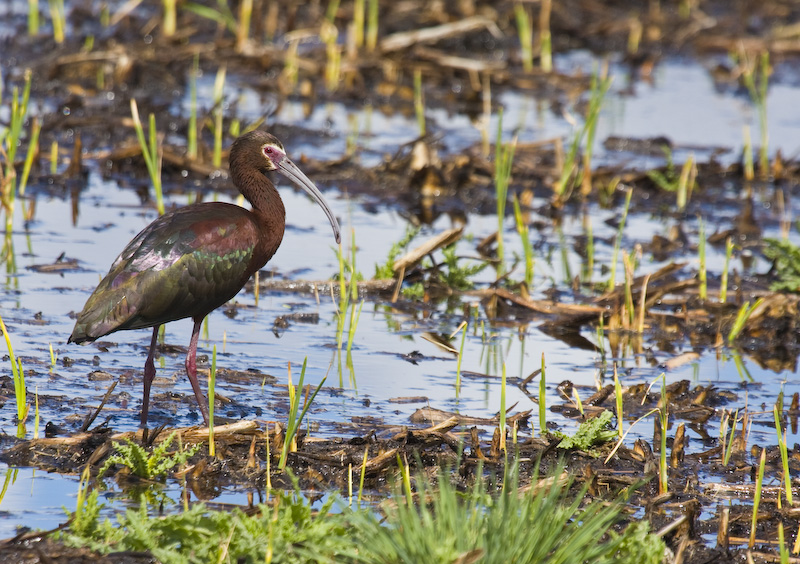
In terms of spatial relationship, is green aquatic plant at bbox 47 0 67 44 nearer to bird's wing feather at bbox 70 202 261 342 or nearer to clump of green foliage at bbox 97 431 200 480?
bird's wing feather at bbox 70 202 261 342

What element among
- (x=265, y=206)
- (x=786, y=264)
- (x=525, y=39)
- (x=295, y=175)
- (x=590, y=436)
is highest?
(x=525, y=39)

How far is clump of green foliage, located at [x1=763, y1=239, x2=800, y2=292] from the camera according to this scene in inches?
304

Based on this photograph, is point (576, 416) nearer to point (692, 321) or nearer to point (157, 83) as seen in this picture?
point (692, 321)

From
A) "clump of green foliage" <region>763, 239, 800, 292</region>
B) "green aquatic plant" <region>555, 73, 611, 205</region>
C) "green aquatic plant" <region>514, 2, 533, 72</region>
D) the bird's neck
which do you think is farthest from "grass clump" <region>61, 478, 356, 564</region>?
"green aquatic plant" <region>514, 2, 533, 72</region>

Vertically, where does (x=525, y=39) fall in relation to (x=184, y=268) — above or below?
above

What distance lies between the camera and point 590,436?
5055 mm

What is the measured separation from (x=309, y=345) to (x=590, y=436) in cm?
215

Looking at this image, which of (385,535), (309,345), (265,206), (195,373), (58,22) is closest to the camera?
(385,535)

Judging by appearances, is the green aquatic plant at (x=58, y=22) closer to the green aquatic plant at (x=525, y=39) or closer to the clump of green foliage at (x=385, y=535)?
the green aquatic plant at (x=525, y=39)

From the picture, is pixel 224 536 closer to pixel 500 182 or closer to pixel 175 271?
pixel 175 271

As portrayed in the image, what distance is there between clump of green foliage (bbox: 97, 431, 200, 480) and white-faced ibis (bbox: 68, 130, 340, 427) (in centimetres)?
64

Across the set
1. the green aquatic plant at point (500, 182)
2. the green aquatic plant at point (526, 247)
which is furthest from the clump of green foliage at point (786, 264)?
the green aquatic plant at point (500, 182)

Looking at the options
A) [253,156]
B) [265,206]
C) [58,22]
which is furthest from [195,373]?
[58,22]

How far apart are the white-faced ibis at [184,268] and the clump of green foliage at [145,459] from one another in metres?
0.64
